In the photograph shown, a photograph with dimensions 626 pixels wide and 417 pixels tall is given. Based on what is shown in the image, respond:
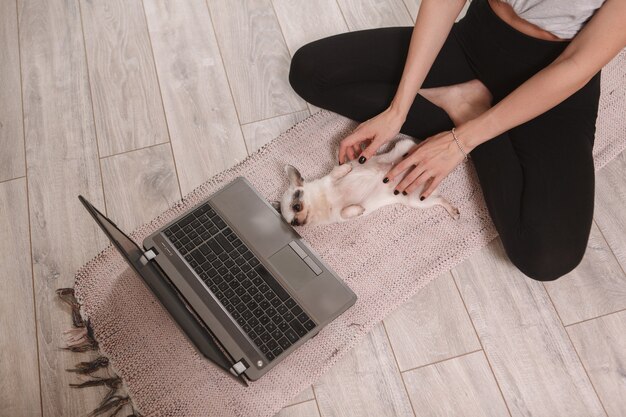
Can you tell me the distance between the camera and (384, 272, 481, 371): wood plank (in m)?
1.27

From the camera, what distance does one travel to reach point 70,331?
4.16ft

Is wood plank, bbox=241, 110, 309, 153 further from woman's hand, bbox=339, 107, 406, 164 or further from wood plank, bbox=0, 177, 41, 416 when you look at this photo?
wood plank, bbox=0, 177, 41, 416

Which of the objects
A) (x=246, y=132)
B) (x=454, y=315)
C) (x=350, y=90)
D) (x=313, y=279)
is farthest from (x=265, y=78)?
(x=454, y=315)

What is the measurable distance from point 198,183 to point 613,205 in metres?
1.21

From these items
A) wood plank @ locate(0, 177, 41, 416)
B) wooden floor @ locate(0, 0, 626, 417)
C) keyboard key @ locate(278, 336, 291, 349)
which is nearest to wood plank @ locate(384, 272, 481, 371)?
wooden floor @ locate(0, 0, 626, 417)

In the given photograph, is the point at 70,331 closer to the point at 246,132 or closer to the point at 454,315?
the point at 246,132

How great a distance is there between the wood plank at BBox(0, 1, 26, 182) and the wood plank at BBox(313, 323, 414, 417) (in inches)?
42.0

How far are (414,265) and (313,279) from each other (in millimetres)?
324

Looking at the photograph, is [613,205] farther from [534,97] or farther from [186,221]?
[186,221]

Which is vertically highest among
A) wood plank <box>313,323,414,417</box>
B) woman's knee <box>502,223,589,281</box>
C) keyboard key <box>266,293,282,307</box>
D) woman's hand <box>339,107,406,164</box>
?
woman's hand <box>339,107,406,164</box>

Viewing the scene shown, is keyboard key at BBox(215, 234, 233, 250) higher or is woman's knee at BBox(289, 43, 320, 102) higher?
woman's knee at BBox(289, 43, 320, 102)

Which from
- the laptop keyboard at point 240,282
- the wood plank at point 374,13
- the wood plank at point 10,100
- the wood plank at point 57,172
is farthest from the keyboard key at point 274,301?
the wood plank at point 374,13

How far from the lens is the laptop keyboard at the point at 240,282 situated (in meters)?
1.13

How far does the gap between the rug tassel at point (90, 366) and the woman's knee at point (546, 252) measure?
1058 mm
